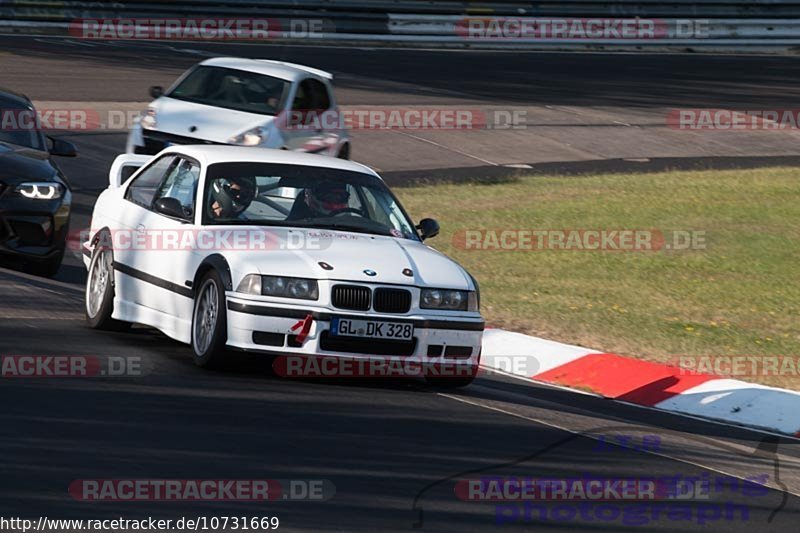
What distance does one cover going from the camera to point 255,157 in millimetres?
10500

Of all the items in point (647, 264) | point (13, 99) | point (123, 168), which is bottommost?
point (647, 264)

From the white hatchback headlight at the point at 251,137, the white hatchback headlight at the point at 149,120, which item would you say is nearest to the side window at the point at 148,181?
the white hatchback headlight at the point at 251,137

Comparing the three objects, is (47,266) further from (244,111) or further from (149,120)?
(244,111)

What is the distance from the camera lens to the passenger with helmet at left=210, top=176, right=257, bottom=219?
1005 cm

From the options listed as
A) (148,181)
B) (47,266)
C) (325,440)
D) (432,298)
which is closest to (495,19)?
(47,266)

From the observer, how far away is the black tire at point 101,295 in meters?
10.6

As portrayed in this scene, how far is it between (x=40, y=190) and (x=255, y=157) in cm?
323

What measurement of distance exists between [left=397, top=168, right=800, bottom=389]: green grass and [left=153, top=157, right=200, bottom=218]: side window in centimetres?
332

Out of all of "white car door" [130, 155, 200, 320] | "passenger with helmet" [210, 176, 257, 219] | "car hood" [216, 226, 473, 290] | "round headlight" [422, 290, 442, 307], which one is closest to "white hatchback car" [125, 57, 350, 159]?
"white car door" [130, 155, 200, 320]

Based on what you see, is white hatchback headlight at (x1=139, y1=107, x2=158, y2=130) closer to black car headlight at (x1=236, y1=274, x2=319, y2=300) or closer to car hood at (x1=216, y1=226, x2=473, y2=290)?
car hood at (x1=216, y1=226, x2=473, y2=290)

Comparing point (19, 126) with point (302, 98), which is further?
point (302, 98)

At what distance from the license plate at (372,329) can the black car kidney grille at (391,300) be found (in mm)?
92

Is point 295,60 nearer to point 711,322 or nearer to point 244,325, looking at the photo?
point 711,322

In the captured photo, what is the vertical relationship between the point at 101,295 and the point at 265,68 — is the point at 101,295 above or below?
below
